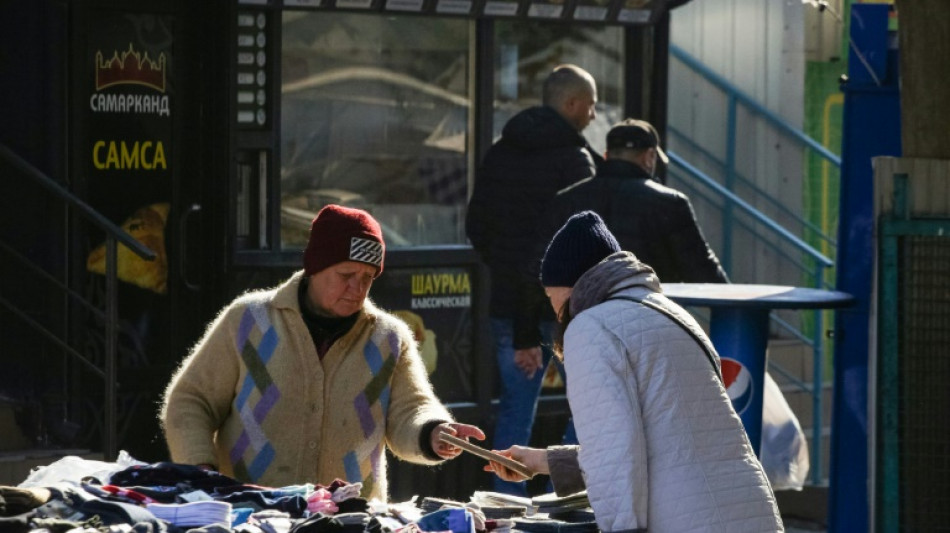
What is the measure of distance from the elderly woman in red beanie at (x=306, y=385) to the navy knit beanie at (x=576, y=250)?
85 cm

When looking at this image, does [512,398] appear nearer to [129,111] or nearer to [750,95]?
[129,111]

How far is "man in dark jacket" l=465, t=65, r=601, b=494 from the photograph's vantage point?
917cm

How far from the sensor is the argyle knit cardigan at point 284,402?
5.66 metres

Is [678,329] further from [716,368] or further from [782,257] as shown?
[782,257]

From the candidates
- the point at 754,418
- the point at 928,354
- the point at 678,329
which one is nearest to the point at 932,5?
the point at 928,354

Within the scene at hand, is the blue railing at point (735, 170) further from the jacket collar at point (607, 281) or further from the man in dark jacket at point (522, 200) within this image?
the jacket collar at point (607, 281)

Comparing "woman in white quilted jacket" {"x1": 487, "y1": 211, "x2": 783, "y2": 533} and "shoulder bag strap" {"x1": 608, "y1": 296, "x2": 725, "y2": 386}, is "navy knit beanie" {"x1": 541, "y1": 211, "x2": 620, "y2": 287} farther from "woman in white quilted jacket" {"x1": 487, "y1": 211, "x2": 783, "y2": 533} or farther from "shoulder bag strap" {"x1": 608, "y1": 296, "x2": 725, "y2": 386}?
"shoulder bag strap" {"x1": 608, "y1": 296, "x2": 725, "y2": 386}

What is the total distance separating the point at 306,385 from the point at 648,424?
4.25ft

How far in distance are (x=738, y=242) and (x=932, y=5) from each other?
599cm

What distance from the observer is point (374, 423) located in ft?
19.0

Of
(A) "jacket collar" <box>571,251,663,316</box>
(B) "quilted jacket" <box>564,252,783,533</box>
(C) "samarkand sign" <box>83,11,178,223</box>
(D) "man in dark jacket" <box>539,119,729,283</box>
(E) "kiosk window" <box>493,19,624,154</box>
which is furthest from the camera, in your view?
(E) "kiosk window" <box>493,19,624,154</box>

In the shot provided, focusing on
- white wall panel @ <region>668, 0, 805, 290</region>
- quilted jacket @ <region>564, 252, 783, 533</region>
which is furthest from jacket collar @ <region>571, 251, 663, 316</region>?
white wall panel @ <region>668, 0, 805, 290</region>

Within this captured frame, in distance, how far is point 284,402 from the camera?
565cm

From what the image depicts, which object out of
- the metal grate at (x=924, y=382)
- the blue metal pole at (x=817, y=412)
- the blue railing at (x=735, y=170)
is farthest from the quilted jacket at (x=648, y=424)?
the blue railing at (x=735, y=170)
